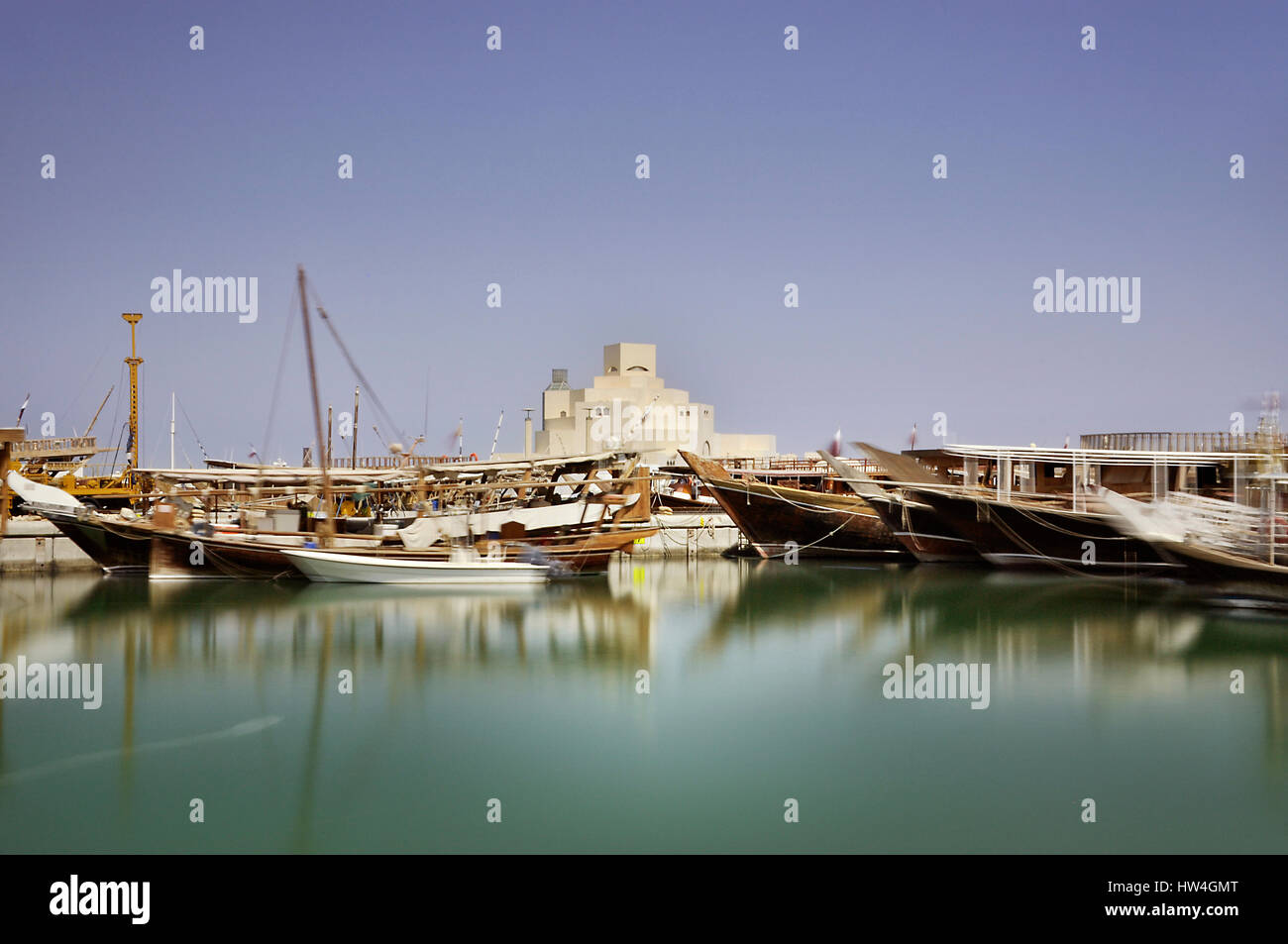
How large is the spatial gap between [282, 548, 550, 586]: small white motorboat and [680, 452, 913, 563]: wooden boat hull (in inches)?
350

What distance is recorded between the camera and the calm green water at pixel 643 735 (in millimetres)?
8633

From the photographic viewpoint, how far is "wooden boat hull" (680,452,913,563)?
33562 mm

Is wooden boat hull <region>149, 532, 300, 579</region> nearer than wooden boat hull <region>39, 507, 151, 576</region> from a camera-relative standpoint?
Yes

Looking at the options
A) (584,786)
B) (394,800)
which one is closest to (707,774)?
(584,786)

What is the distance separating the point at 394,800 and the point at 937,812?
500 cm

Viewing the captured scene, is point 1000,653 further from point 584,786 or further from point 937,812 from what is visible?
point 584,786

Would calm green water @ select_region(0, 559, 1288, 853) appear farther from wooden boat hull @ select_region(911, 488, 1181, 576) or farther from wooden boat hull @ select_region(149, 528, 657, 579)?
wooden boat hull @ select_region(911, 488, 1181, 576)

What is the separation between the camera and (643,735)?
37.9 feet

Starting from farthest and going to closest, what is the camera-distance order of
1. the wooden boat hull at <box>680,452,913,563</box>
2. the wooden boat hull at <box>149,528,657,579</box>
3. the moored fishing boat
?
the wooden boat hull at <box>680,452,913,563</box>, the moored fishing boat, the wooden boat hull at <box>149,528,657,579</box>

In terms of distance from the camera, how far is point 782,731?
11750 millimetres

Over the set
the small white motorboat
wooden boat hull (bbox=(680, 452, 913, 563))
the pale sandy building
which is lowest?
the small white motorboat

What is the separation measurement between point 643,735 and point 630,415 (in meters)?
53.5

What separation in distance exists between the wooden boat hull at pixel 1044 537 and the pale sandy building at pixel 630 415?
3381 centimetres

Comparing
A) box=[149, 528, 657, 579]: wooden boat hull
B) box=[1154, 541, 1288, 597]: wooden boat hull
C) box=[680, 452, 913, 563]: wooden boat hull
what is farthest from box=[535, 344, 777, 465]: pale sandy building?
box=[1154, 541, 1288, 597]: wooden boat hull
